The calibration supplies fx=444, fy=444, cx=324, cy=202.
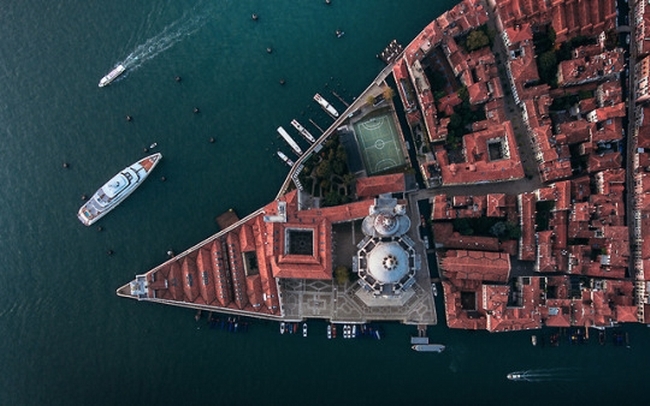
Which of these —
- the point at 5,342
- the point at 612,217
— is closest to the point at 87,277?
A: the point at 5,342

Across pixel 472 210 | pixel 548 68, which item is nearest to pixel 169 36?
pixel 472 210

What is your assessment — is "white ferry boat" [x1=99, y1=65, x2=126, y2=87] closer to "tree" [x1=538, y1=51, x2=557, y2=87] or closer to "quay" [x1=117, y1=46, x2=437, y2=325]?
"quay" [x1=117, y1=46, x2=437, y2=325]

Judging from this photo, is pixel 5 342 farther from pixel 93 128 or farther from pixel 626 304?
pixel 626 304

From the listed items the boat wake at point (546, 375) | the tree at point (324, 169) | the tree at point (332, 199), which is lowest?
the boat wake at point (546, 375)

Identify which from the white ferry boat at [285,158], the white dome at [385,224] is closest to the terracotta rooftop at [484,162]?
the white dome at [385,224]

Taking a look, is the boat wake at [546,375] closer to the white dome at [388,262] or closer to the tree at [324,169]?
the white dome at [388,262]

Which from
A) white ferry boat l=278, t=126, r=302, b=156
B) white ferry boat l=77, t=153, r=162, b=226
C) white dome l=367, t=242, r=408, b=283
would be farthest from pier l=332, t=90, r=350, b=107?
white ferry boat l=77, t=153, r=162, b=226
